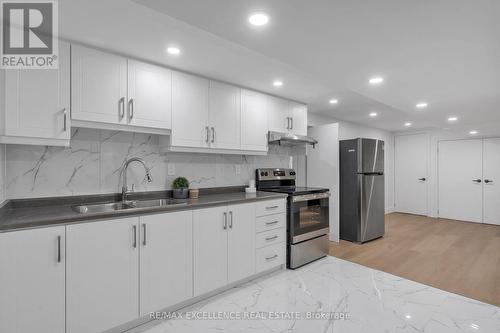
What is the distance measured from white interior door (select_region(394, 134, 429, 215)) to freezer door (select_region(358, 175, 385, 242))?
2797mm

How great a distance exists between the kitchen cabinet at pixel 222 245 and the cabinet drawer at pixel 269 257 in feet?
0.28

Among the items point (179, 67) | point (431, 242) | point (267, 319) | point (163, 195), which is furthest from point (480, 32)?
point (431, 242)

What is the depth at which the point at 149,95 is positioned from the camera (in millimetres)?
2357

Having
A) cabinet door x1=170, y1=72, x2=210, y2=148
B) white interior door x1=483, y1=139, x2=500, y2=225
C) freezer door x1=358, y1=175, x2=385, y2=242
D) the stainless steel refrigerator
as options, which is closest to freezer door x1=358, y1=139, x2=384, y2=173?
the stainless steel refrigerator

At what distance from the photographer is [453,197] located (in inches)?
239

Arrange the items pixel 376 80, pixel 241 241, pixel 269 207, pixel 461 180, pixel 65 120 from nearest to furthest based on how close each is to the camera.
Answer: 1. pixel 65 120
2. pixel 376 80
3. pixel 241 241
4. pixel 269 207
5. pixel 461 180

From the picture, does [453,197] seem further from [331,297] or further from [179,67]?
[179,67]

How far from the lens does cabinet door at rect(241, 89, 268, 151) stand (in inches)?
121

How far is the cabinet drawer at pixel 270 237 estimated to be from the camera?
2.77m

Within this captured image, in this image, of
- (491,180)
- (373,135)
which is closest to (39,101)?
(373,135)

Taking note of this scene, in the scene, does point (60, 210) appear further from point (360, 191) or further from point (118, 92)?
point (360, 191)

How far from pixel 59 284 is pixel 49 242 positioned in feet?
0.93

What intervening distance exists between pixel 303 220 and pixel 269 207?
0.59 meters

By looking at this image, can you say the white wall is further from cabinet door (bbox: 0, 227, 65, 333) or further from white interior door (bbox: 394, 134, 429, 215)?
cabinet door (bbox: 0, 227, 65, 333)
